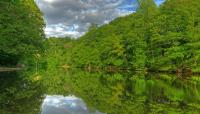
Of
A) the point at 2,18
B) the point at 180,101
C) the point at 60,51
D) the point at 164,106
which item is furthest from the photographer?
the point at 60,51

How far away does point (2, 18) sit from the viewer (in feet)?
173

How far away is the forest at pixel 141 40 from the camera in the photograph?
55.0m

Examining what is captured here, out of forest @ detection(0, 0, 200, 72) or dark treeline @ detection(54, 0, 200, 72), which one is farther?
dark treeline @ detection(54, 0, 200, 72)

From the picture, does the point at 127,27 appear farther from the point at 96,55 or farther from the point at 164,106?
the point at 164,106

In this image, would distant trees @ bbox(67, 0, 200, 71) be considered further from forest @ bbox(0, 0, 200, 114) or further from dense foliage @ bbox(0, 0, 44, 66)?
dense foliage @ bbox(0, 0, 44, 66)

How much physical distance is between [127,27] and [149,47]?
26.9 meters

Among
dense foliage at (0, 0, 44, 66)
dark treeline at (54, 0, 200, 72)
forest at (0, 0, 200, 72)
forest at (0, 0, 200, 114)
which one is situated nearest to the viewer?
forest at (0, 0, 200, 114)

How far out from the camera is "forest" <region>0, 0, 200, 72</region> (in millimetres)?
54969

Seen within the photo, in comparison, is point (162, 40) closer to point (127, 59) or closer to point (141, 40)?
point (141, 40)

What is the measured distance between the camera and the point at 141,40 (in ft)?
265

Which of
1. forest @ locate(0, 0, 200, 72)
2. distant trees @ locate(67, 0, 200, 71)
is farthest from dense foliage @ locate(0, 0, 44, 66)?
distant trees @ locate(67, 0, 200, 71)

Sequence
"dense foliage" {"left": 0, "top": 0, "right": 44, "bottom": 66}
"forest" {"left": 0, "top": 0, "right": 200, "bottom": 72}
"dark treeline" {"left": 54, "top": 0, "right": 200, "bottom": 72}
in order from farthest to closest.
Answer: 1. "dark treeline" {"left": 54, "top": 0, "right": 200, "bottom": 72}
2. "forest" {"left": 0, "top": 0, "right": 200, "bottom": 72}
3. "dense foliage" {"left": 0, "top": 0, "right": 44, "bottom": 66}

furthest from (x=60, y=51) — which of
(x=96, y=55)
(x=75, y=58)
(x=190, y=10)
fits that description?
(x=190, y=10)

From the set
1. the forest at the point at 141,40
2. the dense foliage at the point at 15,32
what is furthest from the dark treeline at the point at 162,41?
the dense foliage at the point at 15,32
